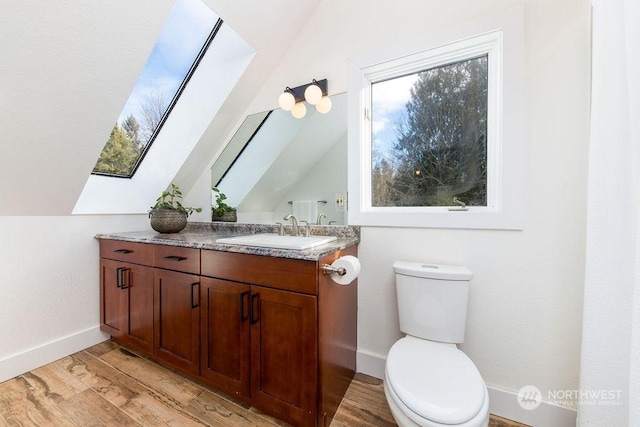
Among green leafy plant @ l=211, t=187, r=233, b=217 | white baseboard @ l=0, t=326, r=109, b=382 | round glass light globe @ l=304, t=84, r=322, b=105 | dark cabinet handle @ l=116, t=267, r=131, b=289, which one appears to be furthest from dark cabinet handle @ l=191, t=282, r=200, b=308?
round glass light globe @ l=304, t=84, r=322, b=105

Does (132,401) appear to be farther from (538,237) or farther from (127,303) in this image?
(538,237)

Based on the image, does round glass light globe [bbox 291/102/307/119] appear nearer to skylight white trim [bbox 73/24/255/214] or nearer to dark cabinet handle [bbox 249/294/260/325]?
skylight white trim [bbox 73/24/255/214]

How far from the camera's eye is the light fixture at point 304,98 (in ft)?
5.77

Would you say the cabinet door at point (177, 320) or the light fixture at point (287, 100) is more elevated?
the light fixture at point (287, 100)

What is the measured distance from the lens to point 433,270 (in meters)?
1.33

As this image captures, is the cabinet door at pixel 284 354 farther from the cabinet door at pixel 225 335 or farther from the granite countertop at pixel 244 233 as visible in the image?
the granite countertop at pixel 244 233

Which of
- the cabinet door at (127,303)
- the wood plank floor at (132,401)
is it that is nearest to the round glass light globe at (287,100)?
the cabinet door at (127,303)

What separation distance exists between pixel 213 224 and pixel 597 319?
2385 millimetres

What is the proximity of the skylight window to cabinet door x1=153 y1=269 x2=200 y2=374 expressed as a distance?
3.56 ft

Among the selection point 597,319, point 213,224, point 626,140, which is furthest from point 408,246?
point 213,224

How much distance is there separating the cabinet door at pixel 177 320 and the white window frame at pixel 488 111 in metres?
1.07

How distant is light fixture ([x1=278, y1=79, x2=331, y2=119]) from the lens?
1758 millimetres

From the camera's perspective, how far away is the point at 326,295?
1228 mm

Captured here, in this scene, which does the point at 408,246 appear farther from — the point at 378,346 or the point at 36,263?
the point at 36,263
